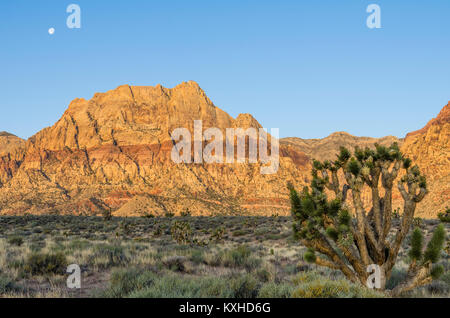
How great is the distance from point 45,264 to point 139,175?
511 feet

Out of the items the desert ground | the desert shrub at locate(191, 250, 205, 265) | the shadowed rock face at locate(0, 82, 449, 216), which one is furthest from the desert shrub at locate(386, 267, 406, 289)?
the shadowed rock face at locate(0, 82, 449, 216)

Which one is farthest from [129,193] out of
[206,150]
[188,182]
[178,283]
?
[178,283]

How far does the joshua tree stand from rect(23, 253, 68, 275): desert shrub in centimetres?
753

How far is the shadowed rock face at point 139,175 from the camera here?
112m

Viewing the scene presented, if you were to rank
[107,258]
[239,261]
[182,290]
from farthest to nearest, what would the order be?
1. [239,261]
2. [107,258]
3. [182,290]

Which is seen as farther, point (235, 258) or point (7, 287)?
point (235, 258)

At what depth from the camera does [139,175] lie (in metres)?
161

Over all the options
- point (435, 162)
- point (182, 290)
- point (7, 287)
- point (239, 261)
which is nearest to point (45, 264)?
point (7, 287)

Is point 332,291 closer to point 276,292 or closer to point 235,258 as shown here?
point 276,292

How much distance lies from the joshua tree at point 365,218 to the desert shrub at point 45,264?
296 inches

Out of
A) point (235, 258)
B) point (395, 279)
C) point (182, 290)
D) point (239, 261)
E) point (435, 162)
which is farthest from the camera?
point (435, 162)
